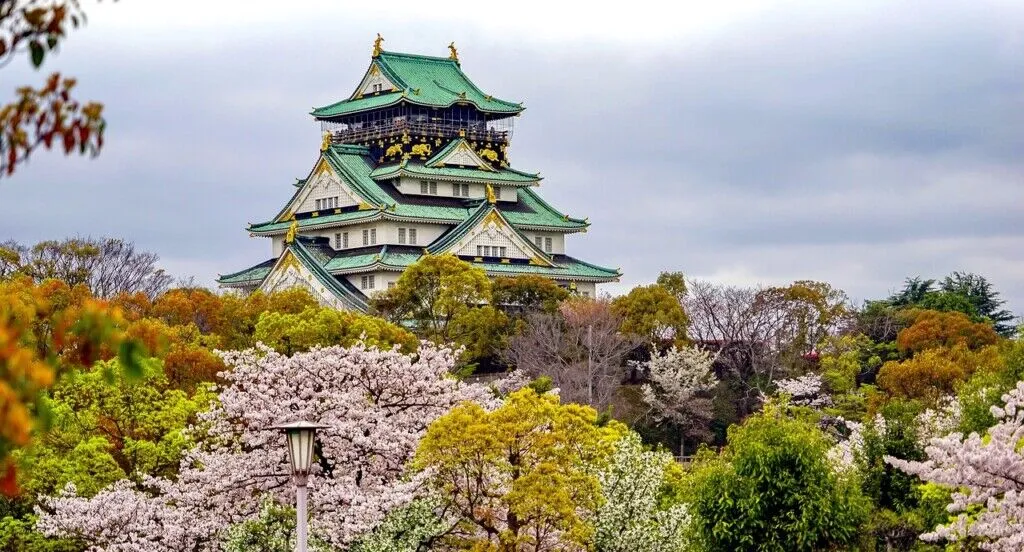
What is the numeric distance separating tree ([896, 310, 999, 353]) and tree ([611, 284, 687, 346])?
29.6 feet

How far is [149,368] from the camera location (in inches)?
329

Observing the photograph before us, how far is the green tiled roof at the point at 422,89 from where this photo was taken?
93.4 m

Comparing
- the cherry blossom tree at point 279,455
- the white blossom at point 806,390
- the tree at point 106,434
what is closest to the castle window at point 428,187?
the white blossom at point 806,390

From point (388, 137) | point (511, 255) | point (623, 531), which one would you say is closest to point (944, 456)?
point (623, 531)

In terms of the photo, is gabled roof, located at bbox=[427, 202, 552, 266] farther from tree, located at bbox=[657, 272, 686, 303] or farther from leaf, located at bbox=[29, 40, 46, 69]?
leaf, located at bbox=[29, 40, 46, 69]

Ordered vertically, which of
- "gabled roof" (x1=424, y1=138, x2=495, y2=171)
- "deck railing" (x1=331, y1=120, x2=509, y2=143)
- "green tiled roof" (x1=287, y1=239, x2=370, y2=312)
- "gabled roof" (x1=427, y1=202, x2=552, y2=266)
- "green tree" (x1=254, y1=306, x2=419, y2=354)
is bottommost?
"green tree" (x1=254, y1=306, x2=419, y2=354)

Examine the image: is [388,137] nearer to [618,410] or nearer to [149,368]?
[618,410]

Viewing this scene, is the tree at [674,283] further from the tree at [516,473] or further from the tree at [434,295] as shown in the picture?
the tree at [516,473]

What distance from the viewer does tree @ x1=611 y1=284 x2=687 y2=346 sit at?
245 ft

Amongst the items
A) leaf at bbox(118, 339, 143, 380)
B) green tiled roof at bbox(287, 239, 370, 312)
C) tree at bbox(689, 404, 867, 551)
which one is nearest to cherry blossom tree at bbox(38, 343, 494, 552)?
tree at bbox(689, 404, 867, 551)

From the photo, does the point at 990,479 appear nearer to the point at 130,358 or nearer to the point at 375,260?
the point at 130,358

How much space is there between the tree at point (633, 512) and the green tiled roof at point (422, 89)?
199 feet

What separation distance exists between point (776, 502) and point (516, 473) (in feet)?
15.8

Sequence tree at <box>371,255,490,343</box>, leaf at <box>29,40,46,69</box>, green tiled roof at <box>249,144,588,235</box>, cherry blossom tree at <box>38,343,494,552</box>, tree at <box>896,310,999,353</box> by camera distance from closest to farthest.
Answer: leaf at <box>29,40,46,69</box>, cherry blossom tree at <box>38,343,494,552</box>, tree at <box>371,255,490,343</box>, tree at <box>896,310,999,353</box>, green tiled roof at <box>249,144,588,235</box>
